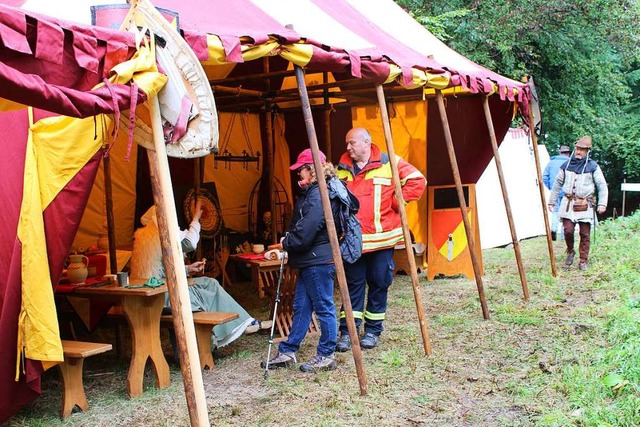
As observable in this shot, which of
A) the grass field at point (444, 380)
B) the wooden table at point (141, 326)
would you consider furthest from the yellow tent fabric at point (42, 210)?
the wooden table at point (141, 326)

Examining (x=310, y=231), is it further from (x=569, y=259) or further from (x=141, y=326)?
(x=569, y=259)

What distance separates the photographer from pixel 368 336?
211 inches

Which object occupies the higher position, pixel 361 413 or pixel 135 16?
pixel 135 16

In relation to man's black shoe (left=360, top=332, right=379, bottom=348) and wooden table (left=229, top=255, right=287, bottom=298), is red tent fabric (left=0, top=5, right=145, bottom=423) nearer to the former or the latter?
wooden table (left=229, top=255, right=287, bottom=298)

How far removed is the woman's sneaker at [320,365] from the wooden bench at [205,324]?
61cm

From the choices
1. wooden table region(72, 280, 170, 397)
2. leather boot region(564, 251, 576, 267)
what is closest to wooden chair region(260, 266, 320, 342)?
wooden table region(72, 280, 170, 397)

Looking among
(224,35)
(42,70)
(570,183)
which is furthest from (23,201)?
(570,183)

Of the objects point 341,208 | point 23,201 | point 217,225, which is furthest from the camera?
point 217,225

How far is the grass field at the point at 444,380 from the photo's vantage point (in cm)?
385

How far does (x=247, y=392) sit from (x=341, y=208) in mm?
1364

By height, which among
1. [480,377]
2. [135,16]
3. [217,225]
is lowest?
[480,377]

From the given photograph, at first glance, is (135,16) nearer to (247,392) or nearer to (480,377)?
(247,392)

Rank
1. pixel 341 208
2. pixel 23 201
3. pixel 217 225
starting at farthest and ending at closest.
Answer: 1. pixel 217 225
2. pixel 341 208
3. pixel 23 201

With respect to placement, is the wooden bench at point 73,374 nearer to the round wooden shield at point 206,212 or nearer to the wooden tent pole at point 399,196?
the wooden tent pole at point 399,196
